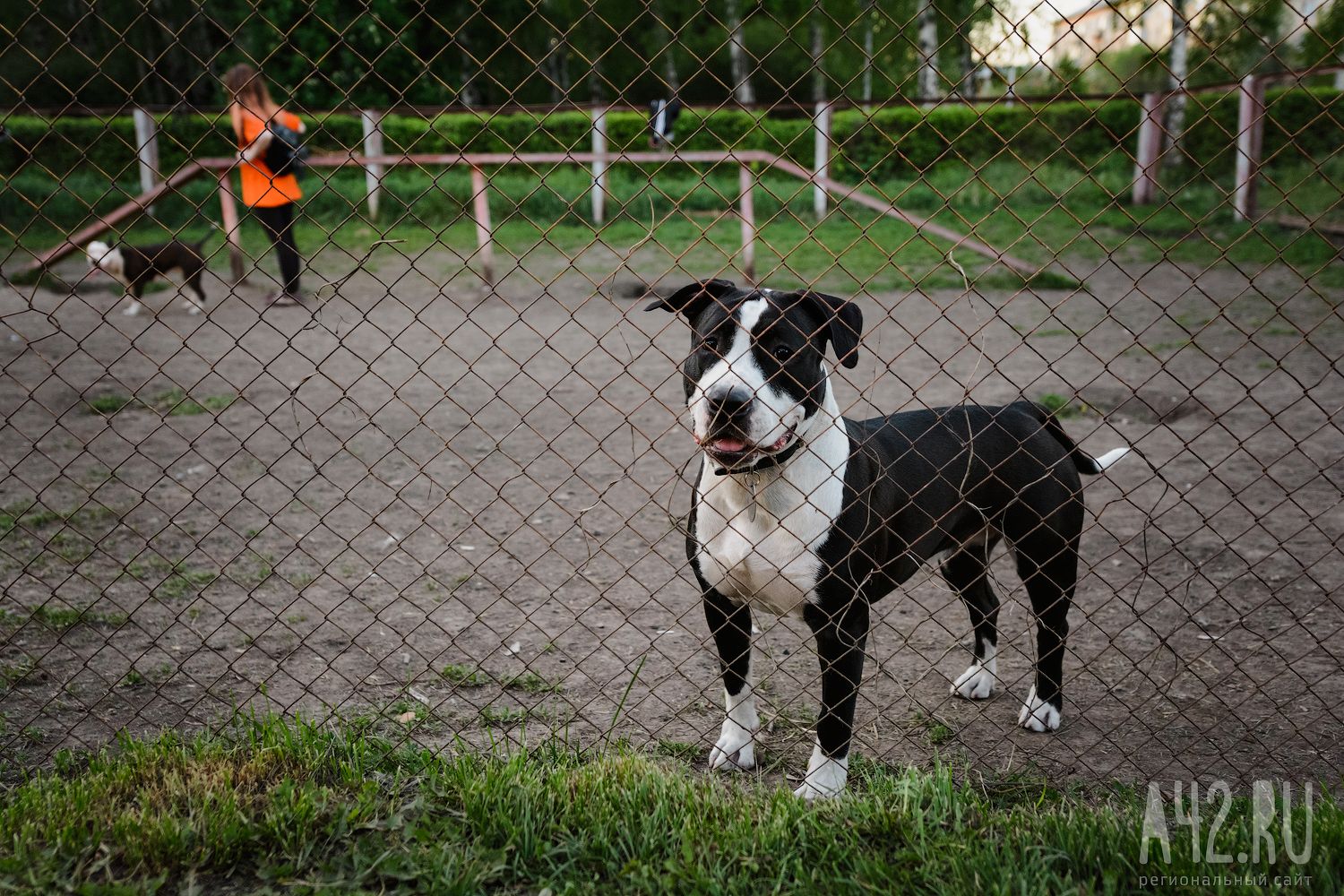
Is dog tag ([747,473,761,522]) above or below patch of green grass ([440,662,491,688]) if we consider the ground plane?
above

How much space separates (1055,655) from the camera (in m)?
3.26

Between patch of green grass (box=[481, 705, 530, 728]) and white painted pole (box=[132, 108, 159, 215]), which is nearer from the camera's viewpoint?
Answer: patch of green grass (box=[481, 705, 530, 728])

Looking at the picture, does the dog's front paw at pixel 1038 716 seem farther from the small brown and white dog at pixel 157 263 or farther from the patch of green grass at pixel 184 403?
the small brown and white dog at pixel 157 263

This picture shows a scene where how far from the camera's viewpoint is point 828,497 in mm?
2785

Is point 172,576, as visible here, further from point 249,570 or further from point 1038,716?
point 1038,716

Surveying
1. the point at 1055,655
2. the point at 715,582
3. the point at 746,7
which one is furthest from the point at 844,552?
the point at 746,7

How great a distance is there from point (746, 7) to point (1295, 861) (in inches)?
1133

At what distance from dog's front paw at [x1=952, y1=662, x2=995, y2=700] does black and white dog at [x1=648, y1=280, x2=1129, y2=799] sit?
20 centimetres

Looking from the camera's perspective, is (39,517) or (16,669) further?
(39,517)

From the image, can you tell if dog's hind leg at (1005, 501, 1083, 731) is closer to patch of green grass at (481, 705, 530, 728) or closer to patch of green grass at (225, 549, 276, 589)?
patch of green grass at (481, 705, 530, 728)

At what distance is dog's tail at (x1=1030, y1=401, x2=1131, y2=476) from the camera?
3330 mm

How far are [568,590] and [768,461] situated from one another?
5.60 ft

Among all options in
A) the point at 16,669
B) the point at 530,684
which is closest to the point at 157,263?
the point at 16,669

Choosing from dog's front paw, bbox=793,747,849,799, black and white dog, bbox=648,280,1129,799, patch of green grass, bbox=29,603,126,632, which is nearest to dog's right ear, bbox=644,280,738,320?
black and white dog, bbox=648,280,1129,799
